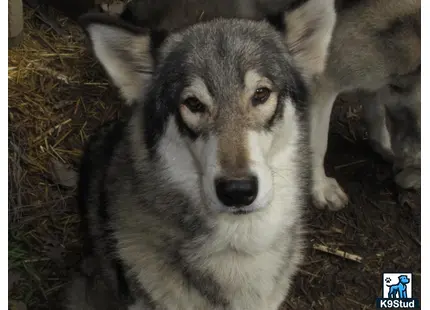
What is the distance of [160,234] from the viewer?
2398 millimetres

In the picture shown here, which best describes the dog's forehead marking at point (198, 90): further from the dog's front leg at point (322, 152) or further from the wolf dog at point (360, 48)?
the dog's front leg at point (322, 152)

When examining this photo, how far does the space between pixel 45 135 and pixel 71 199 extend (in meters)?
0.36

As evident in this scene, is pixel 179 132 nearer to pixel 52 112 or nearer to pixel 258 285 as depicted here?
pixel 258 285

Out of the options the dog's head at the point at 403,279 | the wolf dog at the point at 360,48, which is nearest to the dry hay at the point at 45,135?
the wolf dog at the point at 360,48

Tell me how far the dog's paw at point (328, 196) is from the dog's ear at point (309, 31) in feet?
3.73

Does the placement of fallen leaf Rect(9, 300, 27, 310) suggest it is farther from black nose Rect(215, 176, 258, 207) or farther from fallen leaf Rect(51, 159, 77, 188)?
black nose Rect(215, 176, 258, 207)

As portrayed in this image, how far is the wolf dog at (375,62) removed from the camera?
9.92 ft

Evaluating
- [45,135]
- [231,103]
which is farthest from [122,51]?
[45,135]

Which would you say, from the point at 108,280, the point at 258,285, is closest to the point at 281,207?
the point at 258,285

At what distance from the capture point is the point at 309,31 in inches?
92.7

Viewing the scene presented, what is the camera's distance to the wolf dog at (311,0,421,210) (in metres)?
3.02

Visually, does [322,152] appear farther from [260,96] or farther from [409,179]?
[260,96]

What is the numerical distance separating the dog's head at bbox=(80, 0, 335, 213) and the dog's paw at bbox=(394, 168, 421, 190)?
1.28 meters

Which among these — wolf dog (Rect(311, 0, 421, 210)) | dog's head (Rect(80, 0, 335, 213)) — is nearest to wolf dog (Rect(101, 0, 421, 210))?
wolf dog (Rect(311, 0, 421, 210))
